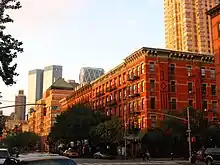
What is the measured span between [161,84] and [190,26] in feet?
269

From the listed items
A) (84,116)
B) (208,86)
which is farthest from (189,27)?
(84,116)

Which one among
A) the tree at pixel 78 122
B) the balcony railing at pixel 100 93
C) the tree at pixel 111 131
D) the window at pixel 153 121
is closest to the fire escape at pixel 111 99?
the balcony railing at pixel 100 93

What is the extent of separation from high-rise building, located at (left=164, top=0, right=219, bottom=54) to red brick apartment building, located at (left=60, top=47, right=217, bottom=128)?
7098 centimetres

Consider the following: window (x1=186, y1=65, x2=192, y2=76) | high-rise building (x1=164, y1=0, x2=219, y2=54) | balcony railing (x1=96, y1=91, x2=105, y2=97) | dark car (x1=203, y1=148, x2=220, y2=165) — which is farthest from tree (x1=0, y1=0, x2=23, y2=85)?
high-rise building (x1=164, y1=0, x2=219, y2=54)

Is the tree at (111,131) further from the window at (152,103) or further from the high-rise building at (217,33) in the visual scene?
the high-rise building at (217,33)

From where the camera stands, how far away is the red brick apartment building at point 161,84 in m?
63.5

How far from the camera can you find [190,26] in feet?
461

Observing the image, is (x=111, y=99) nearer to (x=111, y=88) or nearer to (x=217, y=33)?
(x=111, y=88)

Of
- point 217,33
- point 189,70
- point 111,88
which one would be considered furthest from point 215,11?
point 111,88

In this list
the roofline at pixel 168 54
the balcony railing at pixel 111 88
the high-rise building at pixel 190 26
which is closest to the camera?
the roofline at pixel 168 54

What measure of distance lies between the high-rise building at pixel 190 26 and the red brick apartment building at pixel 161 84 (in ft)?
233

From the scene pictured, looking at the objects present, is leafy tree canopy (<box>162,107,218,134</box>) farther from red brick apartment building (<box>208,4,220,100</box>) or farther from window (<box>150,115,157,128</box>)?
red brick apartment building (<box>208,4,220,100</box>)

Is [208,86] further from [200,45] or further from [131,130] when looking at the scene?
[200,45]

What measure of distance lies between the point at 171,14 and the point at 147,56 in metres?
90.5
